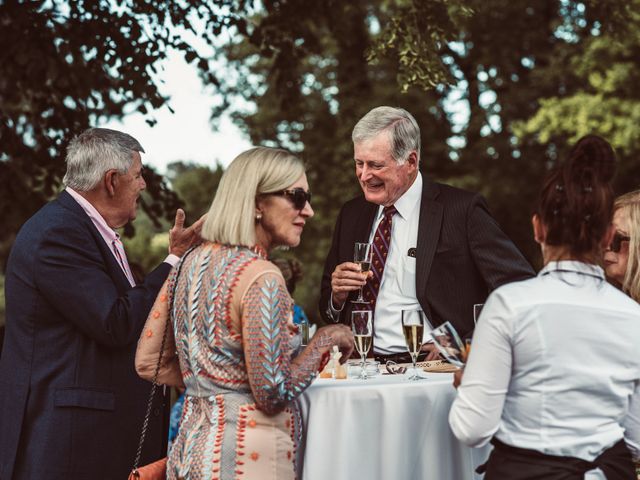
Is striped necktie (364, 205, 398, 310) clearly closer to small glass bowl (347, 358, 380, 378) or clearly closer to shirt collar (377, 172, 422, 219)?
shirt collar (377, 172, 422, 219)

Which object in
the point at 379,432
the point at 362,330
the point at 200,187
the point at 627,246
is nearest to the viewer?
the point at 379,432

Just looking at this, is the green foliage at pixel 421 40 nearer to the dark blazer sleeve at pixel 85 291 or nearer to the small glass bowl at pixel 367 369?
the small glass bowl at pixel 367 369

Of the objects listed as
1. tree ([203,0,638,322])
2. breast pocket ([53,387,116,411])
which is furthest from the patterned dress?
tree ([203,0,638,322])

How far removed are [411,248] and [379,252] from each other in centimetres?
18

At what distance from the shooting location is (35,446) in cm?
368

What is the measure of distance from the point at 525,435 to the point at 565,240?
0.64 meters

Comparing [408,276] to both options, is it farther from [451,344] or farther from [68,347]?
[68,347]

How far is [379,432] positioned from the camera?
3371 mm

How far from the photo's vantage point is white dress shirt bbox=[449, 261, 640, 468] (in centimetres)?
256

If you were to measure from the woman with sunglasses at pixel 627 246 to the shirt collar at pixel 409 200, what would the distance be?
1.09m

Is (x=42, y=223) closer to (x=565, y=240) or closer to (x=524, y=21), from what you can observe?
(x=565, y=240)

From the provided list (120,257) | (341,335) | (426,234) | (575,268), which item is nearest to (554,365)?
(575,268)

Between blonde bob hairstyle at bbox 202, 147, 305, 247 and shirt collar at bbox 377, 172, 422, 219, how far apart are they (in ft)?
5.34

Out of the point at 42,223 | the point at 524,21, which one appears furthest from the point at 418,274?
the point at 524,21
